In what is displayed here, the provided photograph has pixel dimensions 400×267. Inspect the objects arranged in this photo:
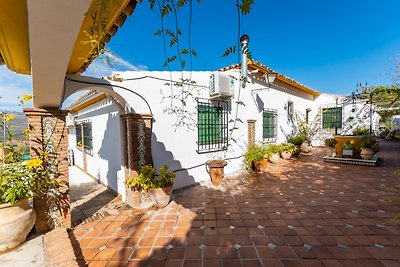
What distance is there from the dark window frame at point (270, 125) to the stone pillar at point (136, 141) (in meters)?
5.60

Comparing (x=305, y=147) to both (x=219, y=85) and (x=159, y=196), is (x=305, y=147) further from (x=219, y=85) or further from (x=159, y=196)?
(x=159, y=196)

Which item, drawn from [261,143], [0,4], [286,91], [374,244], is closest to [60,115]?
[0,4]

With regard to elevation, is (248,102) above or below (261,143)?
above

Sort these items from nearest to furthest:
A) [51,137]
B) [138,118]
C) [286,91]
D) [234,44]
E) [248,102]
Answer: [234,44]
[51,137]
[138,118]
[248,102]
[286,91]

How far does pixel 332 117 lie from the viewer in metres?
12.2

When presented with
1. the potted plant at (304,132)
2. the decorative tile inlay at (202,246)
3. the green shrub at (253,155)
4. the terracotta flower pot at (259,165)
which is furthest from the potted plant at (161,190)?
the potted plant at (304,132)

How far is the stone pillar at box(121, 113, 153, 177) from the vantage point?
13.0 ft

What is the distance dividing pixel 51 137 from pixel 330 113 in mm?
14719

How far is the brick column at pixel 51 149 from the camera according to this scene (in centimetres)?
290

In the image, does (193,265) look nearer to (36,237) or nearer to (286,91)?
(36,237)

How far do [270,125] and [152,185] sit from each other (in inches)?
260

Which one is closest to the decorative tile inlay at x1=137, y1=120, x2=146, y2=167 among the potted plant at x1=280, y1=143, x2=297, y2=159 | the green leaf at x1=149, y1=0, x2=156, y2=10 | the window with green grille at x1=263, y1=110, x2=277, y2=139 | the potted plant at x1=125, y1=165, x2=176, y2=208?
the potted plant at x1=125, y1=165, x2=176, y2=208

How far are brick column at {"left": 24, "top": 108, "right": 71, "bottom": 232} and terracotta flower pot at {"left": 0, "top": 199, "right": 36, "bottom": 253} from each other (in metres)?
0.24

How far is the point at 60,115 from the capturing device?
3.07m
